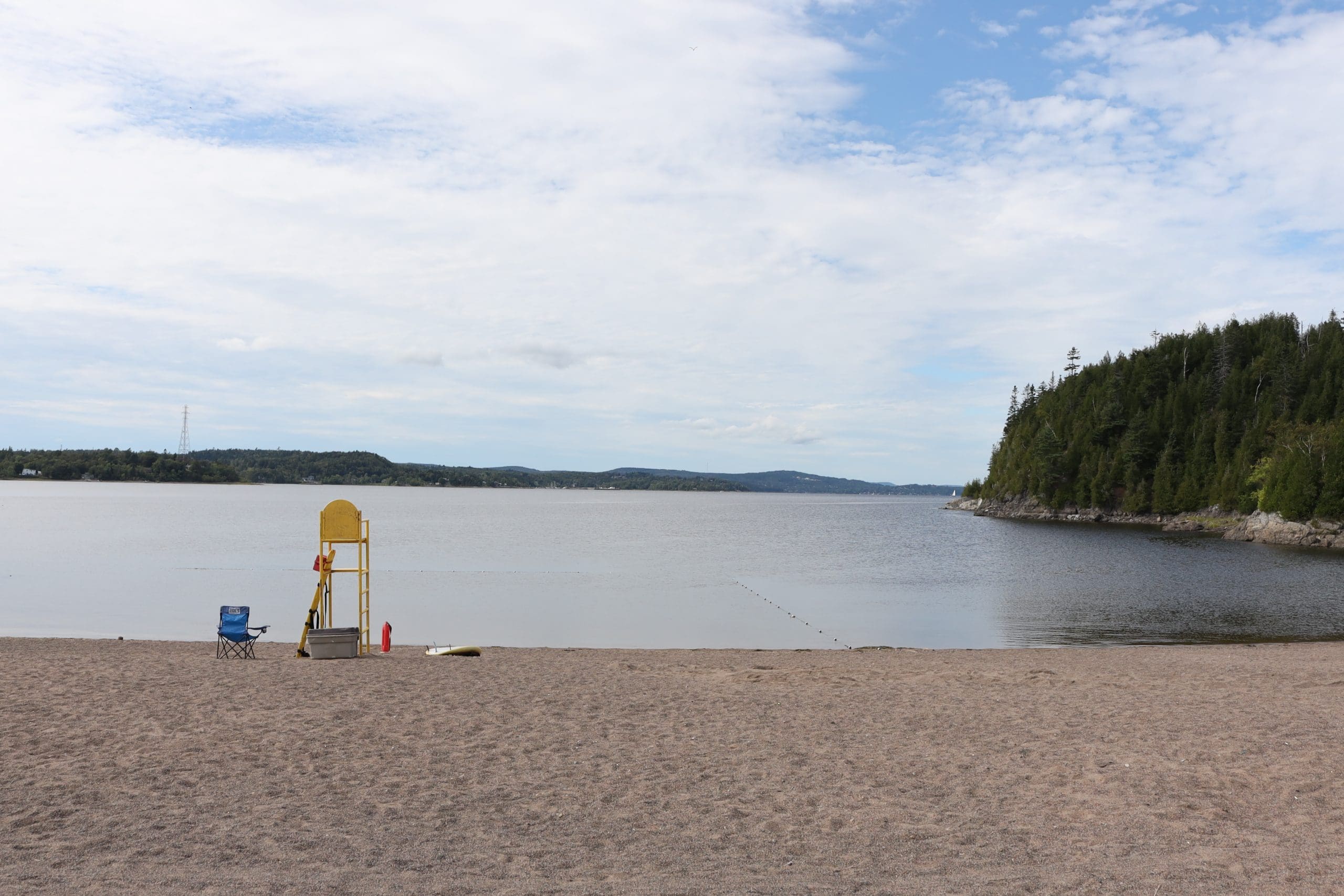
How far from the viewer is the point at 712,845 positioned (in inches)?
268

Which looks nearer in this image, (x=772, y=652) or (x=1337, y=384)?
(x=772, y=652)

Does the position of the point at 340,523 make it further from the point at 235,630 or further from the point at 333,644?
the point at 235,630

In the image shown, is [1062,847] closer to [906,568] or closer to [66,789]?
[66,789]

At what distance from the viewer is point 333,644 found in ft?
53.1

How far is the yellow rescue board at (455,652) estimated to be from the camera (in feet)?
56.9

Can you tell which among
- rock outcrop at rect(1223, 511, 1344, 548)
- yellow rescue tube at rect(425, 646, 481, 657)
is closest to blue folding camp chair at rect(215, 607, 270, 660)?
yellow rescue tube at rect(425, 646, 481, 657)

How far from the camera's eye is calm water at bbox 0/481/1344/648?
989 inches

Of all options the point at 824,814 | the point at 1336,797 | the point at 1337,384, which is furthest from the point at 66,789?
the point at 1337,384

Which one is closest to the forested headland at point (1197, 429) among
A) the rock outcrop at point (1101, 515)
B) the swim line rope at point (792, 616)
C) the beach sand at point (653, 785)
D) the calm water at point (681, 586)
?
the rock outcrop at point (1101, 515)

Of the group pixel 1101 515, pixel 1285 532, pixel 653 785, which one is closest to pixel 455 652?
pixel 653 785

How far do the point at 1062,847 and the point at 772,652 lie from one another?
45.0 ft

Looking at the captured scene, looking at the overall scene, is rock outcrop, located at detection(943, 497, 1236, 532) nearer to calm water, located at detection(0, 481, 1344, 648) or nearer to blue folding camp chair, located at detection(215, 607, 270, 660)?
calm water, located at detection(0, 481, 1344, 648)

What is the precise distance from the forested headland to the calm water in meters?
14.7

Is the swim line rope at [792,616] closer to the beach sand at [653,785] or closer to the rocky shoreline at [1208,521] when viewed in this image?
the beach sand at [653,785]
